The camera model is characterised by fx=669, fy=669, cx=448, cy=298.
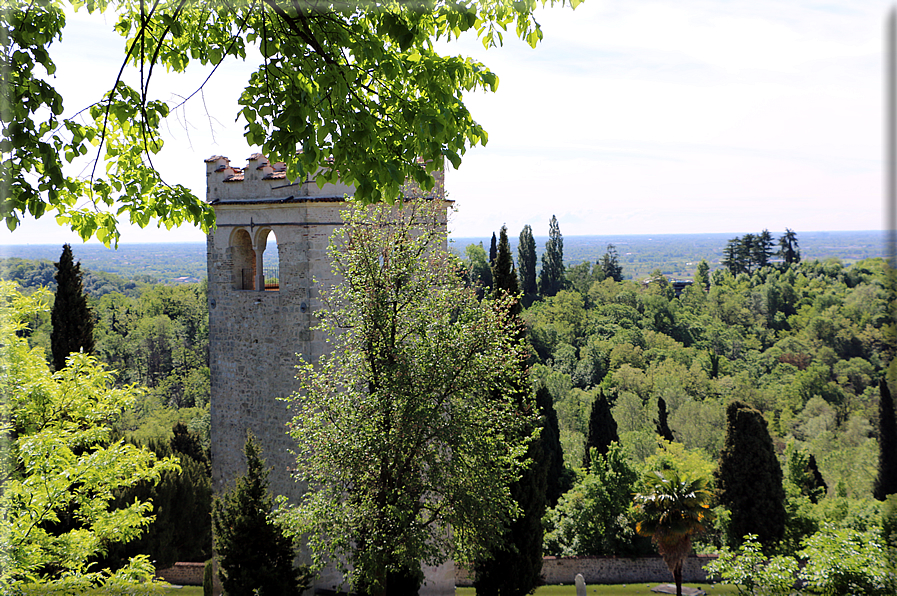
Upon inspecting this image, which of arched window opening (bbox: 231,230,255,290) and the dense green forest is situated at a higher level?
arched window opening (bbox: 231,230,255,290)

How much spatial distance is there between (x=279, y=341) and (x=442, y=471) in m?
4.51

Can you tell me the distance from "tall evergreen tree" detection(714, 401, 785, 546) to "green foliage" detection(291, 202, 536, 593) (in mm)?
15241

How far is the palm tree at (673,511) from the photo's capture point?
650 inches

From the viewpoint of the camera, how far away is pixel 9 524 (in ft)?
25.6

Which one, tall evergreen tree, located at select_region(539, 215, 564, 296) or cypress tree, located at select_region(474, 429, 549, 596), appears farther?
tall evergreen tree, located at select_region(539, 215, 564, 296)

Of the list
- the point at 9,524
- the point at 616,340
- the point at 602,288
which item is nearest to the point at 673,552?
the point at 9,524

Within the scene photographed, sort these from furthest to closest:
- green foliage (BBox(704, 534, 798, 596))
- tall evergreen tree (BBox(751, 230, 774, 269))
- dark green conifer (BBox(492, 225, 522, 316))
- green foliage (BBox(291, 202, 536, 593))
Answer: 1. tall evergreen tree (BBox(751, 230, 774, 269))
2. dark green conifer (BBox(492, 225, 522, 316))
3. green foliage (BBox(291, 202, 536, 593))
4. green foliage (BBox(704, 534, 798, 596))

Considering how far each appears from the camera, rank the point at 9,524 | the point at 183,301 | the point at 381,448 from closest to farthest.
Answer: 1. the point at 9,524
2. the point at 381,448
3. the point at 183,301

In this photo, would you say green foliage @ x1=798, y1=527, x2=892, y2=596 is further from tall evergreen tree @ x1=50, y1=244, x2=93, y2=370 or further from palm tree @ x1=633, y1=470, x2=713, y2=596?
tall evergreen tree @ x1=50, y1=244, x2=93, y2=370

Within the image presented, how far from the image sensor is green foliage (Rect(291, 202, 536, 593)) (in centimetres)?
1028

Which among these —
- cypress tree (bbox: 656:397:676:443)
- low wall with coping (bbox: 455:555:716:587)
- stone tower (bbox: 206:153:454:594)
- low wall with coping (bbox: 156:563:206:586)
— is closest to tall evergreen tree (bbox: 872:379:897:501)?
cypress tree (bbox: 656:397:676:443)

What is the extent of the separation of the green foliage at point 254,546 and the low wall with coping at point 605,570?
1226 centimetres

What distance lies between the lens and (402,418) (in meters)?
10.3

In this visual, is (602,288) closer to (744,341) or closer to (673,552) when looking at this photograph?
(744,341)
